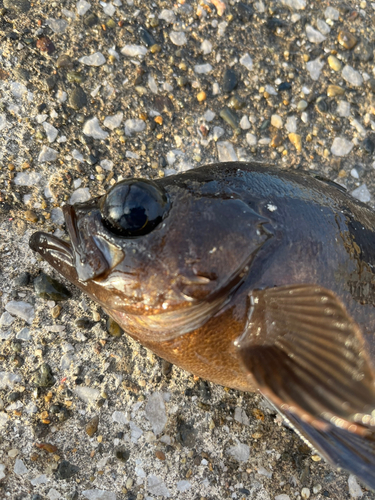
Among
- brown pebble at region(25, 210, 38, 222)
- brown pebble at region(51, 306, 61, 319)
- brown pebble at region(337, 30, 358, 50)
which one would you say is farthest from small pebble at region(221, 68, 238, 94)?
brown pebble at region(51, 306, 61, 319)

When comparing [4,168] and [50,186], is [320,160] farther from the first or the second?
[4,168]

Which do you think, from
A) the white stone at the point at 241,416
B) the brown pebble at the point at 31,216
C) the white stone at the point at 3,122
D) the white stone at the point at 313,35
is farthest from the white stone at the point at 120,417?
the white stone at the point at 313,35

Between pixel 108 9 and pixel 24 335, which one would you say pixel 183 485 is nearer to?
pixel 24 335

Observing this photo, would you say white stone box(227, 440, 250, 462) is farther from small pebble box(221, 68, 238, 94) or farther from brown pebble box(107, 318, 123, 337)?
small pebble box(221, 68, 238, 94)

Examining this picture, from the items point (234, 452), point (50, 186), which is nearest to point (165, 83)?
point (50, 186)

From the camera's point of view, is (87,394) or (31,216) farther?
(31,216)

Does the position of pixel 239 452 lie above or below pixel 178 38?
below

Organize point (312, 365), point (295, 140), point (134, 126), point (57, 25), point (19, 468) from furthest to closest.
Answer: point (295, 140) < point (134, 126) < point (57, 25) < point (19, 468) < point (312, 365)

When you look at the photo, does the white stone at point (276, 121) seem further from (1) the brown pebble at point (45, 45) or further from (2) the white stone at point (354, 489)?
(2) the white stone at point (354, 489)

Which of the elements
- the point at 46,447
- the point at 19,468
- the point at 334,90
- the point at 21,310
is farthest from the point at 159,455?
the point at 334,90
